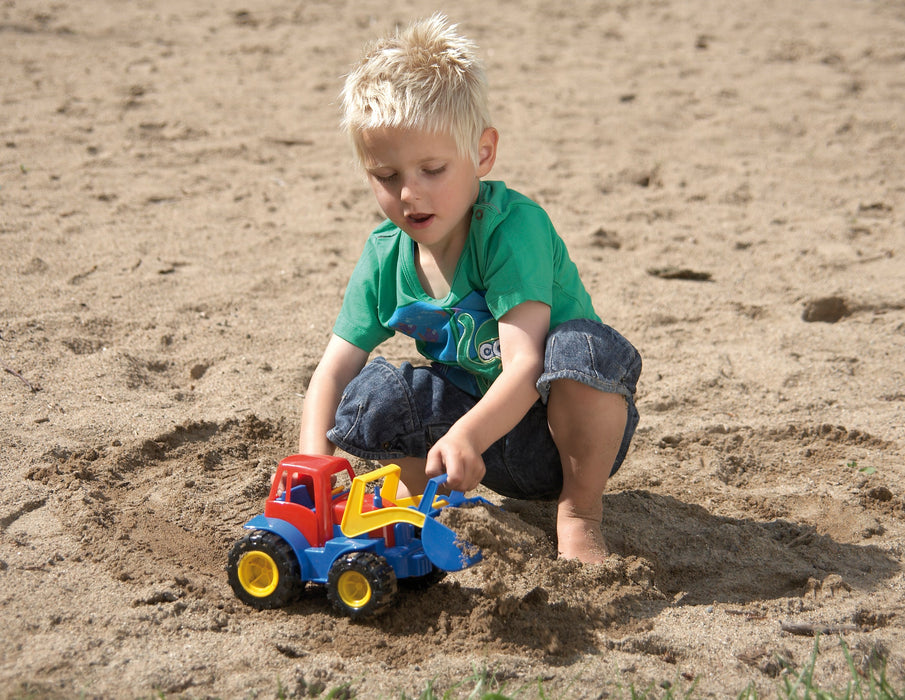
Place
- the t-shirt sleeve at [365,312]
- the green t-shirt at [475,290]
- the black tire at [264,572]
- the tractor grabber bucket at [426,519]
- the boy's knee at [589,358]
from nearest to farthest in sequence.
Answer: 1. the tractor grabber bucket at [426,519]
2. the black tire at [264,572]
3. the boy's knee at [589,358]
4. the green t-shirt at [475,290]
5. the t-shirt sleeve at [365,312]

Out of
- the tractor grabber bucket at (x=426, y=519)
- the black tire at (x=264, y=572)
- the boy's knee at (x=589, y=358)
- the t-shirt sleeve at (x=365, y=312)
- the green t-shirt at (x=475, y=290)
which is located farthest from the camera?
the t-shirt sleeve at (x=365, y=312)

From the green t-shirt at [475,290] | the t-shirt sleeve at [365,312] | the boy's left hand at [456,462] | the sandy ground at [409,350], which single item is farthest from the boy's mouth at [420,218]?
the sandy ground at [409,350]

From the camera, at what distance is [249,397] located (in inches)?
132

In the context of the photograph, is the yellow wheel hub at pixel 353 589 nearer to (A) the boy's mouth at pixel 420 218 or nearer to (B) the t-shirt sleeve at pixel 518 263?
(B) the t-shirt sleeve at pixel 518 263

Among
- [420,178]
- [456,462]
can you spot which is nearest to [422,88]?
[420,178]

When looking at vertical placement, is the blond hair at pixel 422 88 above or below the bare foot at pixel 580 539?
above

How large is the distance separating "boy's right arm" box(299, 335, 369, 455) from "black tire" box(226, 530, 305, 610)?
1.33ft

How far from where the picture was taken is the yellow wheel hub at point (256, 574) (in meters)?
2.20

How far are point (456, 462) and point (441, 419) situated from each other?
0.51 metres

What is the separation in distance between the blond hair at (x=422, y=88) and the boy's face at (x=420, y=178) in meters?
Result: 0.03

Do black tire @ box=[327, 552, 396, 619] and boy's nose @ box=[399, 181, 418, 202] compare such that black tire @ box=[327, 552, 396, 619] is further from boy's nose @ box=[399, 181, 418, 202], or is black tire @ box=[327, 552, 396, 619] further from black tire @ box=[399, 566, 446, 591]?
boy's nose @ box=[399, 181, 418, 202]

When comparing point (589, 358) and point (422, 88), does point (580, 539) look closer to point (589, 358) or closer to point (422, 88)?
point (589, 358)

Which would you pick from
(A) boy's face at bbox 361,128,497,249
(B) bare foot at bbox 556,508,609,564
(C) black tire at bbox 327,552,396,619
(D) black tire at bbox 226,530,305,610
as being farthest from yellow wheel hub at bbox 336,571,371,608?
(A) boy's face at bbox 361,128,497,249

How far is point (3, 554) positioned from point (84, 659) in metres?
0.51
